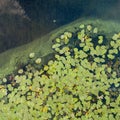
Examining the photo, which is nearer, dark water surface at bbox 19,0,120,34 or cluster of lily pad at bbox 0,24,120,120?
cluster of lily pad at bbox 0,24,120,120

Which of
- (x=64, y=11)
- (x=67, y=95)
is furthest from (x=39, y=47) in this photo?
(x=67, y=95)

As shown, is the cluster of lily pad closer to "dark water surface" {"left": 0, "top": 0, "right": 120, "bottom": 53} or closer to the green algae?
the green algae

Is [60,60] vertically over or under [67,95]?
over

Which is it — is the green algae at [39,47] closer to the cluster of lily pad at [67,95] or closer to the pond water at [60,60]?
the pond water at [60,60]

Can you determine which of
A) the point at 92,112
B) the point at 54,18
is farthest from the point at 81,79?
the point at 54,18

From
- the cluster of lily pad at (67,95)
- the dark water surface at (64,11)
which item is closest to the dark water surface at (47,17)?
the dark water surface at (64,11)

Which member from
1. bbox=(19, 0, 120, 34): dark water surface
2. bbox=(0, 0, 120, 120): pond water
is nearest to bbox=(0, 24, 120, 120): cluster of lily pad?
bbox=(0, 0, 120, 120): pond water

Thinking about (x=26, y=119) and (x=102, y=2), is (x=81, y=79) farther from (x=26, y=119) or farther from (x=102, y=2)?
(x=102, y=2)

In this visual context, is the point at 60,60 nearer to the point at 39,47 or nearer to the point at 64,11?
the point at 39,47

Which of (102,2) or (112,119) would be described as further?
(102,2)

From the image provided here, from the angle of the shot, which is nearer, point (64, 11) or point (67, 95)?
point (67, 95)

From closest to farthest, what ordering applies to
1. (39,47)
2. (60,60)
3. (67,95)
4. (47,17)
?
(67,95), (60,60), (39,47), (47,17)
